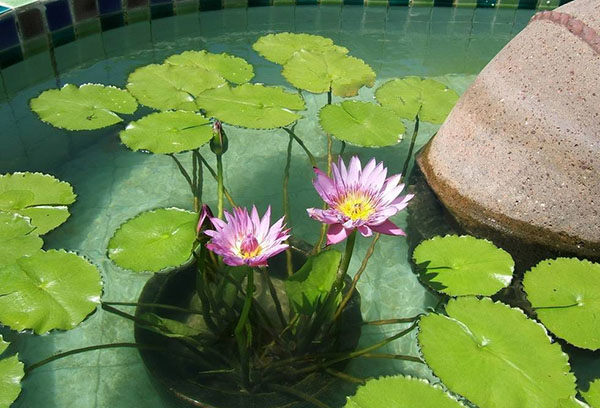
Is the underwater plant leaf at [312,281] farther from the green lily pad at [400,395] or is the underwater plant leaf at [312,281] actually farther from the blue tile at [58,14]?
the blue tile at [58,14]

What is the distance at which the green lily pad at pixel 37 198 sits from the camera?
5.25 feet

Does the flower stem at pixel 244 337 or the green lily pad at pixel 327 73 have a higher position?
the green lily pad at pixel 327 73

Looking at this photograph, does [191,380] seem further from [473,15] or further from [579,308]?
[473,15]

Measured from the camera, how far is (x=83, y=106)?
1839 millimetres

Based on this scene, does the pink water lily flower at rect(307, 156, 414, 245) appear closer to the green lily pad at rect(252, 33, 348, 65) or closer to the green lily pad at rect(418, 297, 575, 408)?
the green lily pad at rect(418, 297, 575, 408)

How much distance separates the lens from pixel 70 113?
5.89ft

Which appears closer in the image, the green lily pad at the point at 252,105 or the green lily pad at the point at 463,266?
the green lily pad at the point at 463,266

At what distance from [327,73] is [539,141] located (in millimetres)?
792

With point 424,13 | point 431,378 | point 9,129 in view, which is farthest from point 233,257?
point 424,13

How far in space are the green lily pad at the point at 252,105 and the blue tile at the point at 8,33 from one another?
3.32 feet

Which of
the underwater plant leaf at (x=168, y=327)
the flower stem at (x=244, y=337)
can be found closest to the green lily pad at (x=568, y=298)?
the flower stem at (x=244, y=337)

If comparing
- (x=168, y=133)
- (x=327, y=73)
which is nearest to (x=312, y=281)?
(x=168, y=133)

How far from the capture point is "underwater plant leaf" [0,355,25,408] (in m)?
1.15

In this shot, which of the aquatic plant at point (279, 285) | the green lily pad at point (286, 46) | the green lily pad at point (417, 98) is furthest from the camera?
the green lily pad at point (286, 46)
